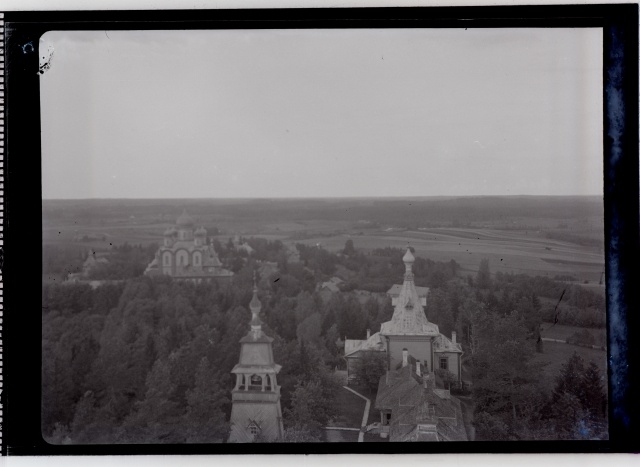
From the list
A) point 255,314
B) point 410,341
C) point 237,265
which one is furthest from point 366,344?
point 237,265

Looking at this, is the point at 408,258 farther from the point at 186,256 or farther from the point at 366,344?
the point at 186,256

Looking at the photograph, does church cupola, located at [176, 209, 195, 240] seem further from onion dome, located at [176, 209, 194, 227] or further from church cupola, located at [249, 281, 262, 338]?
church cupola, located at [249, 281, 262, 338]

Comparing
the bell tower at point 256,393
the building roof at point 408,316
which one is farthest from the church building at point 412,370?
the bell tower at point 256,393

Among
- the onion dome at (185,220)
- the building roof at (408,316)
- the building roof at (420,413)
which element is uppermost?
the onion dome at (185,220)

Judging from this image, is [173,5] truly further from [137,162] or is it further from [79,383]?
[79,383]

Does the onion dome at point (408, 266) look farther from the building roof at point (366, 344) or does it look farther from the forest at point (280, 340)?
the building roof at point (366, 344)

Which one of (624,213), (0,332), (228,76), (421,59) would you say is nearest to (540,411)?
(624,213)

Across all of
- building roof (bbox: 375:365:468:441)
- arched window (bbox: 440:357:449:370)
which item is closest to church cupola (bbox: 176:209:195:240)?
building roof (bbox: 375:365:468:441)
